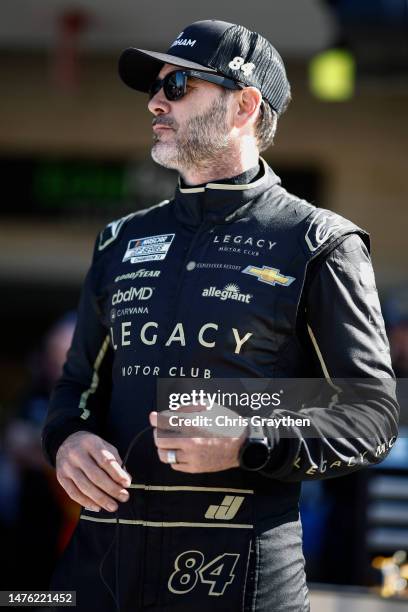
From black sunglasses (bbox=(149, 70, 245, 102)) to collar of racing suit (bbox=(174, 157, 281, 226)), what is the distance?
0.71ft

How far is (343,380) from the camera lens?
7.44 feet

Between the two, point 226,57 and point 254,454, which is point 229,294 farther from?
point 226,57

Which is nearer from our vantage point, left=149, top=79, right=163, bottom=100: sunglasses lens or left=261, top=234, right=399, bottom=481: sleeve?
left=261, top=234, right=399, bottom=481: sleeve

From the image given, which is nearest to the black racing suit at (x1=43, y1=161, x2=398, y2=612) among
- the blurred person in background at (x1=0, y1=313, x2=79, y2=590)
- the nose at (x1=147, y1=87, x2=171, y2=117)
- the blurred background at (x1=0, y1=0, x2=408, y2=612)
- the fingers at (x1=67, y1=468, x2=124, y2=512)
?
the fingers at (x1=67, y1=468, x2=124, y2=512)

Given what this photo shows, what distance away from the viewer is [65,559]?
2.48m

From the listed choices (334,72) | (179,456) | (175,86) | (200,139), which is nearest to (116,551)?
(179,456)

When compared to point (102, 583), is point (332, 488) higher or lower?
lower

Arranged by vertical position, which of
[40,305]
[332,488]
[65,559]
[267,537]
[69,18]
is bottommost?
[40,305]

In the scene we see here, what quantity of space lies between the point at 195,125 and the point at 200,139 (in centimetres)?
4

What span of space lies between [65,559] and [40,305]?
26.5 ft

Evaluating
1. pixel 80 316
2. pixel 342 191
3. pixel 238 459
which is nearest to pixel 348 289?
pixel 238 459

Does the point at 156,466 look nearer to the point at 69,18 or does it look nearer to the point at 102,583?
the point at 102,583

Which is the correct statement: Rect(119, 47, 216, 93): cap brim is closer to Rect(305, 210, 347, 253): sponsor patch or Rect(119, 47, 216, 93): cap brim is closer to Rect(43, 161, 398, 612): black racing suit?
Rect(43, 161, 398, 612): black racing suit

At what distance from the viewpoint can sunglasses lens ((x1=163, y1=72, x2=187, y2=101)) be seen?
251 centimetres
